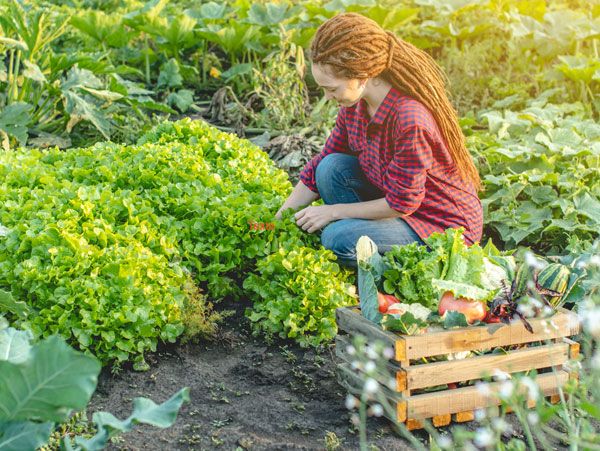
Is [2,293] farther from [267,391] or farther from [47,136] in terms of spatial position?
[47,136]

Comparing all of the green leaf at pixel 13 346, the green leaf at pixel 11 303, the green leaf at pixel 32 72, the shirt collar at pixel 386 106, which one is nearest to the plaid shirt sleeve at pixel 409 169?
the shirt collar at pixel 386 106

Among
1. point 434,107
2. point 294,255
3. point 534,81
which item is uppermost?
point 434,107

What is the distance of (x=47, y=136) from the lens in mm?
5688

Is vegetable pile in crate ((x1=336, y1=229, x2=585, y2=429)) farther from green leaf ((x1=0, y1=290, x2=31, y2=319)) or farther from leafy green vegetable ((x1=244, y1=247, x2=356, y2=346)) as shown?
green leaf ((x1=0, y1=290, x2=31, y2=319))

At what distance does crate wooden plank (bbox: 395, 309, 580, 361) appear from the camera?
2738mm

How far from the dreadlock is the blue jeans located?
42cm

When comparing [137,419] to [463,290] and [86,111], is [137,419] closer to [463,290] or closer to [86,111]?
[463,290]

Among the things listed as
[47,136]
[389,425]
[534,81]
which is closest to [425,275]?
[389,425]

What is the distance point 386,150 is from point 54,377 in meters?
2.02

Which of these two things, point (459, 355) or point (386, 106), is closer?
point (459, 355)

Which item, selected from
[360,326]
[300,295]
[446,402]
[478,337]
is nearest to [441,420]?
[446,402]

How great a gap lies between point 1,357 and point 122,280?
0.93 metres

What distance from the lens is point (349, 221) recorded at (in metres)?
3.70

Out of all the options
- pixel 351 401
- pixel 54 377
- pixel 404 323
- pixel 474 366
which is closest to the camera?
pixel 54 377
